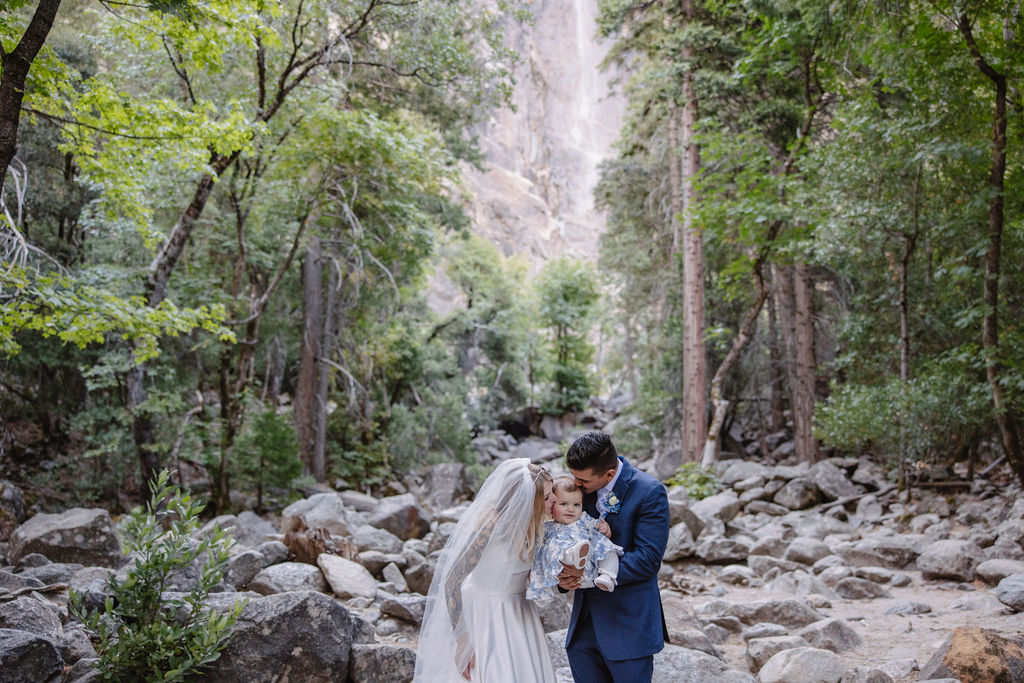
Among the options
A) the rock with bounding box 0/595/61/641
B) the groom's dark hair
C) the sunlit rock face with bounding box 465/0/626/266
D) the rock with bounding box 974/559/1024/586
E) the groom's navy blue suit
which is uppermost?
the sunlit rock face with bounding box 465/0/626/266

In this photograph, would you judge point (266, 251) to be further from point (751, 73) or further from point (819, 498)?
point (819, 498)

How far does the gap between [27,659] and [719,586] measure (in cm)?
678

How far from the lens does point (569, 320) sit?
37250 mm

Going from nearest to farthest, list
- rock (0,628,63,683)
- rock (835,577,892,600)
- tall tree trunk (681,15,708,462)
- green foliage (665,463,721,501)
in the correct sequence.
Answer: rock (0,628,63,683), rock (835,577,892,600), green foliage (665,463,721,501), tall tree trunk (681,15,708,462)

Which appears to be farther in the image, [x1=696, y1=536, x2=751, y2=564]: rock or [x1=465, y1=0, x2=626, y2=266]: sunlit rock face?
[x1=465, y1=0, x2=626, y2=266]: sunlit rock face

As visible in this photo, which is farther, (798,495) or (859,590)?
(798,495)

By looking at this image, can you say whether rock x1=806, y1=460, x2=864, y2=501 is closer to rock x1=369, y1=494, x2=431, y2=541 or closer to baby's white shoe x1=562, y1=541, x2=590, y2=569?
rock x1=369, y1=494, x2=431, y2=541

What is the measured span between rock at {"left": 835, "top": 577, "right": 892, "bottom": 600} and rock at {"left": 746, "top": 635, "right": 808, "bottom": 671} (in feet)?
7.59

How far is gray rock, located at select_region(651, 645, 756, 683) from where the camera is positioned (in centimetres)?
422

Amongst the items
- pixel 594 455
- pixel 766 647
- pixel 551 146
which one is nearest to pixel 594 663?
pixel 594 455

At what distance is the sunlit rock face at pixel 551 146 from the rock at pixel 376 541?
56141 mm

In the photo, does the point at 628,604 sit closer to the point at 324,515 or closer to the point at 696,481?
the point at 324,515

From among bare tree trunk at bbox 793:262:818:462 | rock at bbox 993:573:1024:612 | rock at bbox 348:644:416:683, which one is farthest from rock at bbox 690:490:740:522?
rock at bbox 348:644:416:683

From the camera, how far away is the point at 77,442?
1514 cm
